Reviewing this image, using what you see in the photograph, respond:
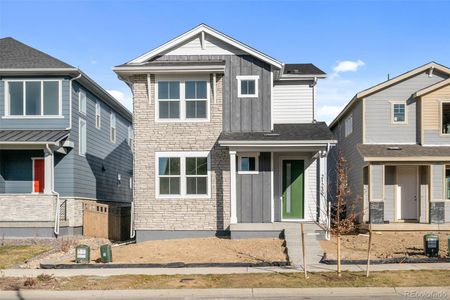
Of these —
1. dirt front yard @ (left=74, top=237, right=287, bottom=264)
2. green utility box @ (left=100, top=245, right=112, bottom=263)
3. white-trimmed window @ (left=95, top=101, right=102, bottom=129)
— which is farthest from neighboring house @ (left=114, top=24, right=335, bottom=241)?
white-trimmed window @ (left=95, top=101, right=102, bottom=129)

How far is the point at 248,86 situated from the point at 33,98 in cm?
894

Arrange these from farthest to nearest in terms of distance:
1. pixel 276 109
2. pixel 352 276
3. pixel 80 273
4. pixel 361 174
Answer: pixel 361 174 < pixel 276 109 < pixel 80 273 < pixel 352 276

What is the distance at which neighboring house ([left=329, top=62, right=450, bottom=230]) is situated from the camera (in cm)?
2222

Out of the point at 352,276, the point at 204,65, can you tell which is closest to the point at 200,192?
the point at 204,65

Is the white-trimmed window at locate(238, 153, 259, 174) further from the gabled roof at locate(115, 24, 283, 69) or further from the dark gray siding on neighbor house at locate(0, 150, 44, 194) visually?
the dark gray siding on neighbor house at locate(0, 150, 44, 194)

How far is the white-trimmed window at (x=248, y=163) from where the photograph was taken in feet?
66.6

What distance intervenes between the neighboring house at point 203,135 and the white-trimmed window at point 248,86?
Result: 0.12 feet

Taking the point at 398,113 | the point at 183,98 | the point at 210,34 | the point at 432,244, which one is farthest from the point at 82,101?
the point at 432,244

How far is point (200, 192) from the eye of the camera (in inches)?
790

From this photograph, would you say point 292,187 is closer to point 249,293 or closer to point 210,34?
point 210,34

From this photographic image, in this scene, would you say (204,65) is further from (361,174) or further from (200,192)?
(361,174)

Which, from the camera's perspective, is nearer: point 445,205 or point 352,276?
point 352,276

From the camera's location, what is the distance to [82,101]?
2459 cm

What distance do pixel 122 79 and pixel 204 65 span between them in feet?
10.9
